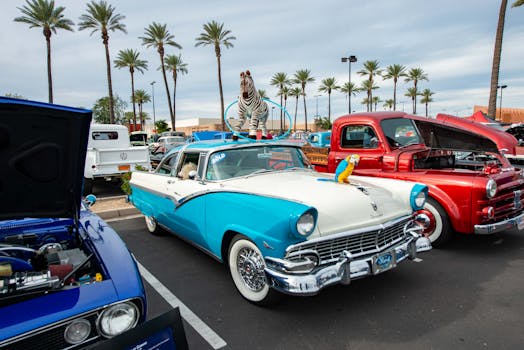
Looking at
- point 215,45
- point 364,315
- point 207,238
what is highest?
point 215,45

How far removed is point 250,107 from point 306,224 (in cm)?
400

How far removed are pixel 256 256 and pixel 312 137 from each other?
31.2ft

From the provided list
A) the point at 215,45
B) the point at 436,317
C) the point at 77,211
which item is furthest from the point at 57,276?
the point at 215,45

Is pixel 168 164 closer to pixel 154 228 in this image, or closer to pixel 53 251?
pixel 154 228

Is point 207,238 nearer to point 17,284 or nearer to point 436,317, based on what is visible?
point 17,284

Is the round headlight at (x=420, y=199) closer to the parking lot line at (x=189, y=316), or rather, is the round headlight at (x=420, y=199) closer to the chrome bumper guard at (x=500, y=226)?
the chrome bumper guard at (x=500, y=226)

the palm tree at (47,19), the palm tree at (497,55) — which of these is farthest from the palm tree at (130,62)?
the palm tree at (497,55)

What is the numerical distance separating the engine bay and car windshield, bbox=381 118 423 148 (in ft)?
15.6

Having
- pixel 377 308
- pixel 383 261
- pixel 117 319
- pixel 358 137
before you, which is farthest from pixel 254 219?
pixel 358 137

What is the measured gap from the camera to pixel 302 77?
48.2 meters

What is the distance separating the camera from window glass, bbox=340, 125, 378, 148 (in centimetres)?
554

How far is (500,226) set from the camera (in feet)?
13.4

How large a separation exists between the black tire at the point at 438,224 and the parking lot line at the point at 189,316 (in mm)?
3322

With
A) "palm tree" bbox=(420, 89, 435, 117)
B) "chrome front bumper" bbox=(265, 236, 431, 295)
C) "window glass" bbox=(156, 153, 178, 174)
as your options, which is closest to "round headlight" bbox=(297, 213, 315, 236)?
"chrome front bumper" bbox=(265, 236, 431, 295)
